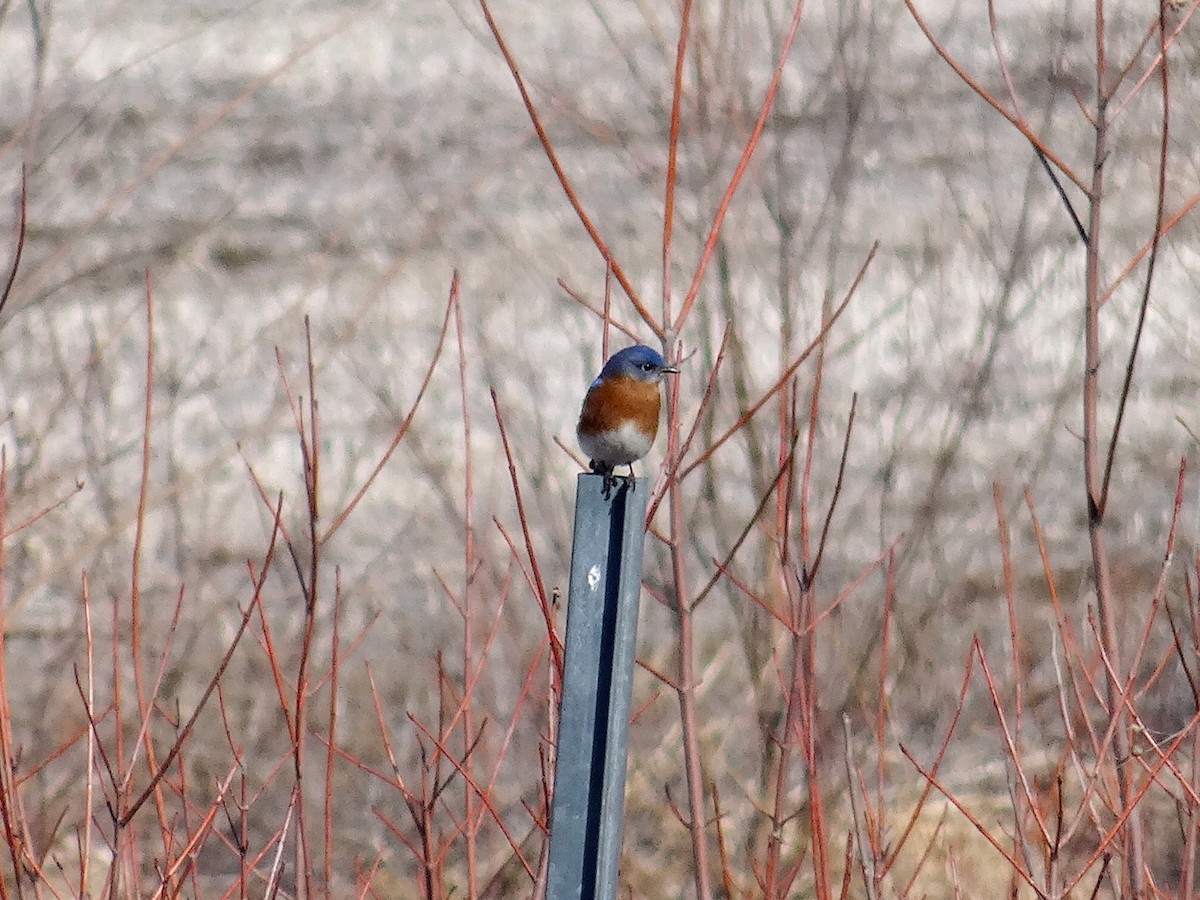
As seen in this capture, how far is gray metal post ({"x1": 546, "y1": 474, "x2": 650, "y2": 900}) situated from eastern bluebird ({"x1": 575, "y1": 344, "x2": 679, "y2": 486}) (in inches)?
24.1

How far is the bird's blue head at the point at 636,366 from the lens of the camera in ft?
6.93

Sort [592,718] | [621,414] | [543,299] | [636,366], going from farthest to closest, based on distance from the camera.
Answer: [543,299]
[636,366]
[621,414]
[592,718]

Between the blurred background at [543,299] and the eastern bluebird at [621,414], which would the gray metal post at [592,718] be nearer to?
the eastern bluebird at [621,414]

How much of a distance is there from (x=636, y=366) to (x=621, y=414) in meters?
0.18

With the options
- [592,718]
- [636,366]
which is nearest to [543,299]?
[636,366]

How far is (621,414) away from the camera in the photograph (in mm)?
2002

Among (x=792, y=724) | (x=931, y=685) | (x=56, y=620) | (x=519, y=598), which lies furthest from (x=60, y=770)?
(x=931, y=685)

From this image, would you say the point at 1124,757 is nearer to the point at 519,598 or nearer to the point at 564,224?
the point at 519,598

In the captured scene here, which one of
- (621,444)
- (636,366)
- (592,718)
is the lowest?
(592,718)

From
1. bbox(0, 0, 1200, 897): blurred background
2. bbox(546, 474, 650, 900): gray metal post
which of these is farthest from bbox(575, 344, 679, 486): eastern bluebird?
bbox(0, 0, 1200, 897): blurred background

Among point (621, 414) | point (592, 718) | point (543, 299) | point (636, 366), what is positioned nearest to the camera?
point (592, 718)

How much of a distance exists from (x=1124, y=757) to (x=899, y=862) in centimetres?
173

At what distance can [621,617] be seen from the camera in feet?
4.37

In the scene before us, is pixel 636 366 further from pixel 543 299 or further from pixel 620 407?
pixel 543 299
